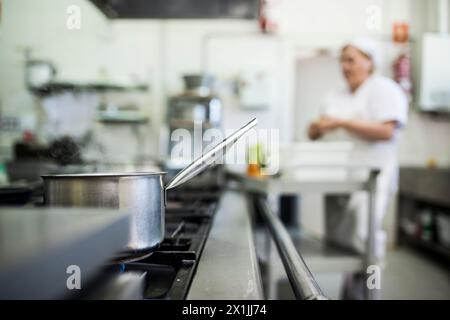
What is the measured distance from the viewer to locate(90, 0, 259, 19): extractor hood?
1.30m

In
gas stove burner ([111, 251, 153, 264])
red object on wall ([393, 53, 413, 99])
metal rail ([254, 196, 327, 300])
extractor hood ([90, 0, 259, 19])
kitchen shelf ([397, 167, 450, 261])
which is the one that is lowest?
kitchen shelf ([397, 167, 450, 261])

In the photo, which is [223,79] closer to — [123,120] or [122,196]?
[123,120]

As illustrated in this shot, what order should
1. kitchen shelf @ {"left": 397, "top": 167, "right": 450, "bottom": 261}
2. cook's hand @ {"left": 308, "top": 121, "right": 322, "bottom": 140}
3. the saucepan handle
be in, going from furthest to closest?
kitchen shelf @ {"left": 397, "top": 167, "right": 450, "bottom": 261} < cook's hand @ {"left": 308, "top": 121, "right": 322, "bottom": 140} < the saucepan handle

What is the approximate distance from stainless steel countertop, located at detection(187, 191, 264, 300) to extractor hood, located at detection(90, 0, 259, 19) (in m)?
0.89

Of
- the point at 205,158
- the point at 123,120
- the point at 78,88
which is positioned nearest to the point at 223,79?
the point at 123,120

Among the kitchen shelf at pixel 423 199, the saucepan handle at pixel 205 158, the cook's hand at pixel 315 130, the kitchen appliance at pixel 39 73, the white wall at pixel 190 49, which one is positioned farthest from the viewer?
the white wall at pixel 190 49

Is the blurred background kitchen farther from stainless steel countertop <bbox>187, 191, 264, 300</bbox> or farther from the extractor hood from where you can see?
stainless steel countertop <bbox>187, 191, 264, 300</bbox>

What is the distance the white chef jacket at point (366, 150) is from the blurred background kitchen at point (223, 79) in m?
1.68

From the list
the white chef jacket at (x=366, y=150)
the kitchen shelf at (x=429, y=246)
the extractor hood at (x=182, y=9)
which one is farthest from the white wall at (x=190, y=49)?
the extractor hood at (x=182, y=9)

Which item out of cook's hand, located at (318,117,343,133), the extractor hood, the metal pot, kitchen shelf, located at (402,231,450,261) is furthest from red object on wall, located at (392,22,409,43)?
the metal pot

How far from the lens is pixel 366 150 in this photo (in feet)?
5.54

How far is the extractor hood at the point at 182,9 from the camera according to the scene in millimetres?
1303

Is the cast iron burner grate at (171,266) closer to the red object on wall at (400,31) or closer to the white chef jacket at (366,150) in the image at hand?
the white chef jacket at (366,150)
